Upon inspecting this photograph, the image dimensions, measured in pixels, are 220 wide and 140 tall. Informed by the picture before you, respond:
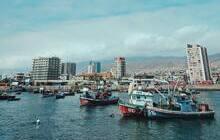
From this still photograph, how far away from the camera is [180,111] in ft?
212

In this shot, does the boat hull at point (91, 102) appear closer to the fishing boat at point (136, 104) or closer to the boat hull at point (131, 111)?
the fishing boat at point (136, 104)

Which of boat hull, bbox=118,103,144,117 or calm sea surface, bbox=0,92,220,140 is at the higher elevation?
boat hull, bbox=118,103,144,117

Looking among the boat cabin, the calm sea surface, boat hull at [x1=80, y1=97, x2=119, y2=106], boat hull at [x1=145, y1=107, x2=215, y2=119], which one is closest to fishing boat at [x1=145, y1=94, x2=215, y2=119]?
boat hull at [x1=145, y1=107, x2=215, y2=119]

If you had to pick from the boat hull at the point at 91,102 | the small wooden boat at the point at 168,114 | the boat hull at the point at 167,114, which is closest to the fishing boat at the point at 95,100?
the boat hull at the point at 91,102

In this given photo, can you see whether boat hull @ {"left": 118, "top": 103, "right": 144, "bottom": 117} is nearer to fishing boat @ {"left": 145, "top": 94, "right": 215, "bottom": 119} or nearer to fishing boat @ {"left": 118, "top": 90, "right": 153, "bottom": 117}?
fishing boat @ {"left": 118, "top": 90, "right": 153, "bottom": 117}

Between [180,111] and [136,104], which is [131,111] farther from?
[180,111]

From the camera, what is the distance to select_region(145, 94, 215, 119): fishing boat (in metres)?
63.3

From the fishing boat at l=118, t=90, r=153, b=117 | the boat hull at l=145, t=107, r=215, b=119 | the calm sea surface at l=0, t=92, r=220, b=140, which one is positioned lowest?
the calm sea surface at l=0, t=92, r=220, b=140

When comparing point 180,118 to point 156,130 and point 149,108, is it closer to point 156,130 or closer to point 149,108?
point 149,108

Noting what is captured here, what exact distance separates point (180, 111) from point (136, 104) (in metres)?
9.00

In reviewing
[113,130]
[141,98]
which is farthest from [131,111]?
[113,130]

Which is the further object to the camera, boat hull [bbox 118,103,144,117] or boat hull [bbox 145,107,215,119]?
boat hull [bbox 118,103,144,117]

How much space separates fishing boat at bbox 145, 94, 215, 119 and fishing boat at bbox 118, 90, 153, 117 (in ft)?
5.21

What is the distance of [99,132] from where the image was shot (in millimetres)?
51438
